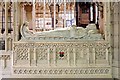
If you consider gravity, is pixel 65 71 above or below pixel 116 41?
below

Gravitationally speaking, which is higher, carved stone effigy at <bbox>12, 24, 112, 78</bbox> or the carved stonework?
carved stone effigy at <bbox>12, 24, 112, 78</bbox>

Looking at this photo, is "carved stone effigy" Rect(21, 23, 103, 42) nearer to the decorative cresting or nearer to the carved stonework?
the decorative cresting

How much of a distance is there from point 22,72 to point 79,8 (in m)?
2.15

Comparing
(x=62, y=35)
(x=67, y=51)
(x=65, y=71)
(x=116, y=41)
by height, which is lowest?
(x=65, y=71)

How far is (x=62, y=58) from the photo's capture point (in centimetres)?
498

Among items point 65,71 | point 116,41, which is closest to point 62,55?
point 65,71

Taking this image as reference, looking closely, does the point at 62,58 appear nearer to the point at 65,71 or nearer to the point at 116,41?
the point at 65,71

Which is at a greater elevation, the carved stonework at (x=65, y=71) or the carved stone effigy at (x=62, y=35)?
the carved stone effigy at (x=62, y=35)

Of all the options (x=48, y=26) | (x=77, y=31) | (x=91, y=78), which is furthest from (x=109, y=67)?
(x=48, y=26)

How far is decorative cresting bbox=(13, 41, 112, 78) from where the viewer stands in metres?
4.96

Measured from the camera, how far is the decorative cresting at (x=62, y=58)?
4.96m

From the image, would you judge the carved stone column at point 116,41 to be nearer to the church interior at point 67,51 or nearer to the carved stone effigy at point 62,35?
the church interior at point 67,51

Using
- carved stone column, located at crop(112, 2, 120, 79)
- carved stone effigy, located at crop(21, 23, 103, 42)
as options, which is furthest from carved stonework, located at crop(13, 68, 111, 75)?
carved stone effigy, located at crop(21, 23, 103, 42)

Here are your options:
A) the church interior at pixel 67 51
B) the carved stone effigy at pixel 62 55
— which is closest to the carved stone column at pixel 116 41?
the church interior at pixel 67 51
